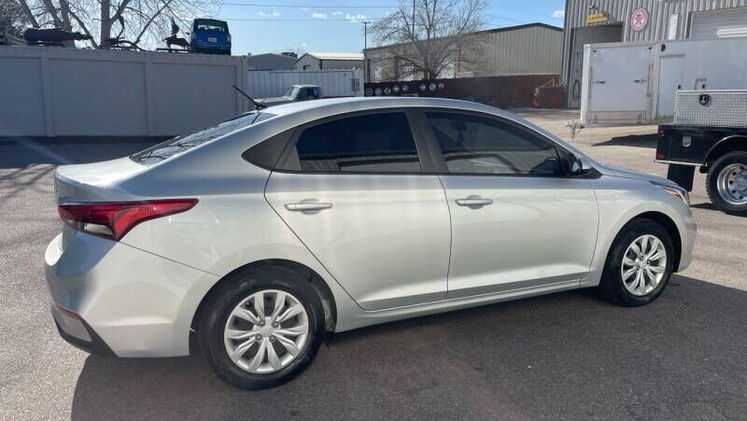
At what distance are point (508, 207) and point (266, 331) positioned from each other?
1707 mm

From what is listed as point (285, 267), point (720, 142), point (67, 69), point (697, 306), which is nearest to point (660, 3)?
point (720, 142)

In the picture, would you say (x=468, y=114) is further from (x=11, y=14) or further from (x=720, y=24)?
(x=11, y=14)

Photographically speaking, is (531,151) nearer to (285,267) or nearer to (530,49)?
(285,267)

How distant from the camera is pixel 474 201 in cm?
382

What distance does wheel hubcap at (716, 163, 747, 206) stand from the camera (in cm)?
836

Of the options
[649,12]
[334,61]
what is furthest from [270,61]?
[649,12]

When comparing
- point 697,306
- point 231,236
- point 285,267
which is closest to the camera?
point 231,236

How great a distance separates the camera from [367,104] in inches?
149

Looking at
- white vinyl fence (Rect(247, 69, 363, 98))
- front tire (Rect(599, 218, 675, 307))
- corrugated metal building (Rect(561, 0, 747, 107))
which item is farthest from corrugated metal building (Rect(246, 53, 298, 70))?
front tire (Rect(599, 218, 675, 307))

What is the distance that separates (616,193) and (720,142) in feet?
17.1

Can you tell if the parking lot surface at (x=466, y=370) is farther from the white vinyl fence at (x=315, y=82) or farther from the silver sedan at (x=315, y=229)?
the white vinyl fence at (x=315, y=82)

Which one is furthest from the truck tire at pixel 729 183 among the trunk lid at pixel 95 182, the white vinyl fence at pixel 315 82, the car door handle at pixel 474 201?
the white vinyl fence at pixel 315 82

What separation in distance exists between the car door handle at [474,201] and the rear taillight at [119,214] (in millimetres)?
1602

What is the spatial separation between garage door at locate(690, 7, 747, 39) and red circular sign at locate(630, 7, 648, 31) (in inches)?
120
